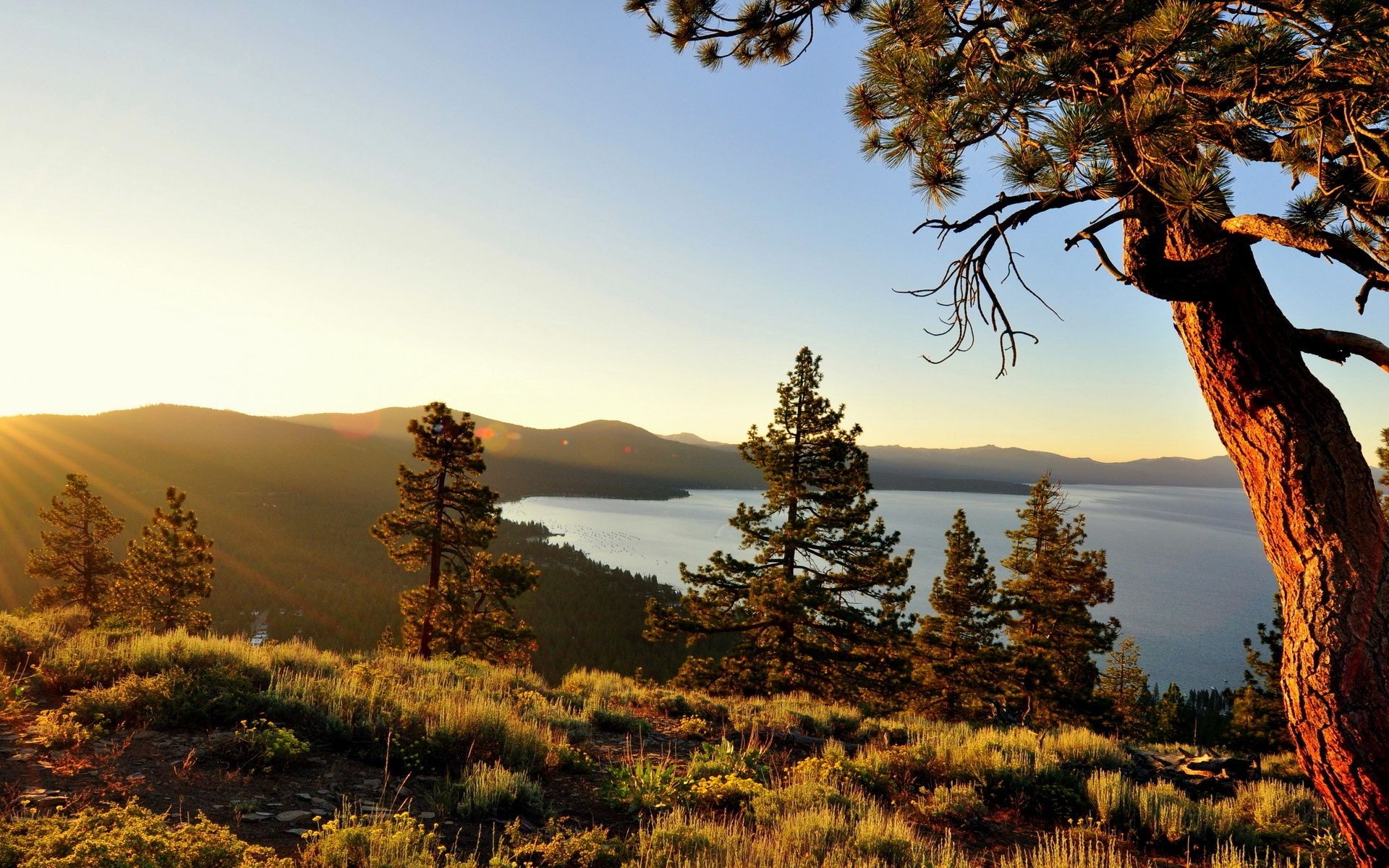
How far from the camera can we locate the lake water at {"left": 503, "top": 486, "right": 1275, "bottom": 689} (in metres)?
64.6

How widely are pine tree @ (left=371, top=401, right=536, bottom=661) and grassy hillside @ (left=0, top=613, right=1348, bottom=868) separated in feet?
28.4

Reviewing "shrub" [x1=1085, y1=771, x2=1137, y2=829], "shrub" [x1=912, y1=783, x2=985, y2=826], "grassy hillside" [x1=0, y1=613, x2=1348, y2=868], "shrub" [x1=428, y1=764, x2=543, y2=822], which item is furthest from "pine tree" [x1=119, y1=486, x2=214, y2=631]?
"shrub" [x1=1085, y1=771, x2=1137, y2=829]

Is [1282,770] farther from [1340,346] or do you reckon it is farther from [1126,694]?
[1126,694]

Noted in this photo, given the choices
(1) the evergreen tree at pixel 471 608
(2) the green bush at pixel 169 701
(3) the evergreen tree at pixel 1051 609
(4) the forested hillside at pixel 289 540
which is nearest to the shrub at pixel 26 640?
(2) the green bush at pixel 169 701

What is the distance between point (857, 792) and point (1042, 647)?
20147 millimetres

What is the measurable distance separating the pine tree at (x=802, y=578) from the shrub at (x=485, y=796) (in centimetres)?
1230

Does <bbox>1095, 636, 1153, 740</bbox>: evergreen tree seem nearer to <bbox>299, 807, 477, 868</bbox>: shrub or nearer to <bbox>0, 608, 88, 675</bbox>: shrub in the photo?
<bbox>299, 807, 477, 868</bbox>: shrub

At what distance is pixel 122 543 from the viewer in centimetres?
8738

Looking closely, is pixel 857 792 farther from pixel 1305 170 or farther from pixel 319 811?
pixel 1305 170

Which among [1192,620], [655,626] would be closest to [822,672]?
[655,626]

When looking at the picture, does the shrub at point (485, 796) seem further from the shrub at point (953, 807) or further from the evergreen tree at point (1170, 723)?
the evergreen tree at point (1170, 723)

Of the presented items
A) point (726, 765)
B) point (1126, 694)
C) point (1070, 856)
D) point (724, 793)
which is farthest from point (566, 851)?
point (1126, 694)

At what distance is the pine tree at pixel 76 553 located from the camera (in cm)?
2097

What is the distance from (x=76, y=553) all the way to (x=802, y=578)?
1019 inches
